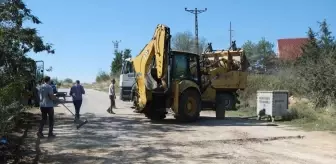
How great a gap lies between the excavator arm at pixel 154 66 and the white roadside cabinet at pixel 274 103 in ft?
15.3

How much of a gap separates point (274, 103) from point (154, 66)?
518 cm

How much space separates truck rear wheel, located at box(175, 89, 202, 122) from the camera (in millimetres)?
16469

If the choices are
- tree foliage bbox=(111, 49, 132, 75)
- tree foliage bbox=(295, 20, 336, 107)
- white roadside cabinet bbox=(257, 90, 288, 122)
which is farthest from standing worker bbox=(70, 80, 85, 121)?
tree foliage bbox=(111, 49, 132, 75)

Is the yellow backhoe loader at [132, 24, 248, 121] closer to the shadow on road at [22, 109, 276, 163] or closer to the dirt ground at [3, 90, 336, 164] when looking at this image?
the shadow on road at [22, 109, 276, 163]

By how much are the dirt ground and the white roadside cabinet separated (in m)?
1.67

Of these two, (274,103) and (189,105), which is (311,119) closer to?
(274,103)

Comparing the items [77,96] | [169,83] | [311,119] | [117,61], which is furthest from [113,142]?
[117,61]

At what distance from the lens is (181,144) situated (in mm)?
11500

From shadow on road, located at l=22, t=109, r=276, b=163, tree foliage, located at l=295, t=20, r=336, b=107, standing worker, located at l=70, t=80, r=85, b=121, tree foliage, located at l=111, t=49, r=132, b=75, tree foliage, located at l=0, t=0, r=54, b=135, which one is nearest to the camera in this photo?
shadow on road, located at l=22, t=109, r=276, b=163

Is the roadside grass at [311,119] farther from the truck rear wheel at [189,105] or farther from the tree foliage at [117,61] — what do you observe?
the tree foliage at [117,61]

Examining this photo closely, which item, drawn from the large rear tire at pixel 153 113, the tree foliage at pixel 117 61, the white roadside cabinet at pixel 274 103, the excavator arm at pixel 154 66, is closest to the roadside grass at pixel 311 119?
the white roadside cabinet at pixel 274 103

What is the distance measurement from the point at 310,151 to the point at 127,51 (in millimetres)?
61309

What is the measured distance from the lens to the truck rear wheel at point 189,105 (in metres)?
16.5

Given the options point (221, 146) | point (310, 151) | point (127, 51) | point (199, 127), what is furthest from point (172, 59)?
point (127, 51)
